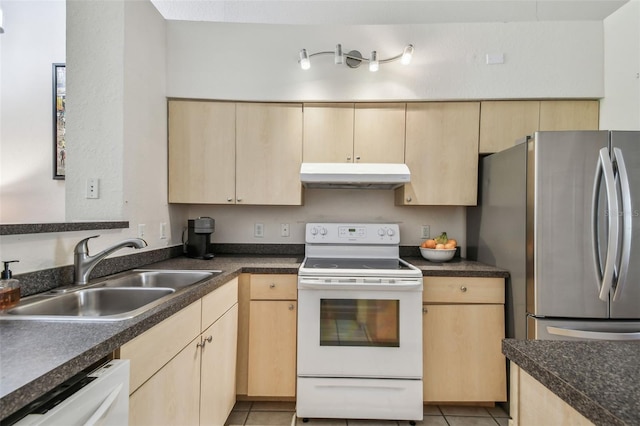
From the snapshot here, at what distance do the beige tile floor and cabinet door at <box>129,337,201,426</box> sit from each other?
65cm

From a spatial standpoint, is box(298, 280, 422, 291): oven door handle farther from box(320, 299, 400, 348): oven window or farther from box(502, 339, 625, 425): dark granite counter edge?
box(502, 339, 625, 425): dark granite counter edge

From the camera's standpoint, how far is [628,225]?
157 cm

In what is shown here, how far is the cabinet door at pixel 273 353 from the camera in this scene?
6.33 ft

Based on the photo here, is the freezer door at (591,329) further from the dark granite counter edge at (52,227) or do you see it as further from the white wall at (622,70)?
the dark granite counter edge at (52,227)

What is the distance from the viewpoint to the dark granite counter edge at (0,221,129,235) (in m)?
1.12

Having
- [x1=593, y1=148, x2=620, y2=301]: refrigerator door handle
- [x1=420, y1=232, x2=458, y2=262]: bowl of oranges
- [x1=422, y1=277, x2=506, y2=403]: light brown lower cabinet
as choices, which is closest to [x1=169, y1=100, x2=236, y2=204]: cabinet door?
[x1=420, y1=232, x2=458, y2=262]: bowl of oranges

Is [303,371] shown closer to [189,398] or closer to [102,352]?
[189,398]

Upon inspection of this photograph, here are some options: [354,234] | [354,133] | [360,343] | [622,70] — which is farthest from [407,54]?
[360,343]

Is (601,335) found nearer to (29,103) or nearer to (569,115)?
(569,115)

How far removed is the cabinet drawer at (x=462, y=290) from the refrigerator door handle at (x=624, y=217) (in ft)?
1.82

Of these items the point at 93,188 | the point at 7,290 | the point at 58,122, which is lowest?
the point at 7,290

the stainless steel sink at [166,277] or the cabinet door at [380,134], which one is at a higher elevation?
the cabinet door at [380,134]

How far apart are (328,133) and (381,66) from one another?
616mm

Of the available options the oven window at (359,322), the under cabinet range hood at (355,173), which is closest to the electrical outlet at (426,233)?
the under cabinet range hood at (355,173)
